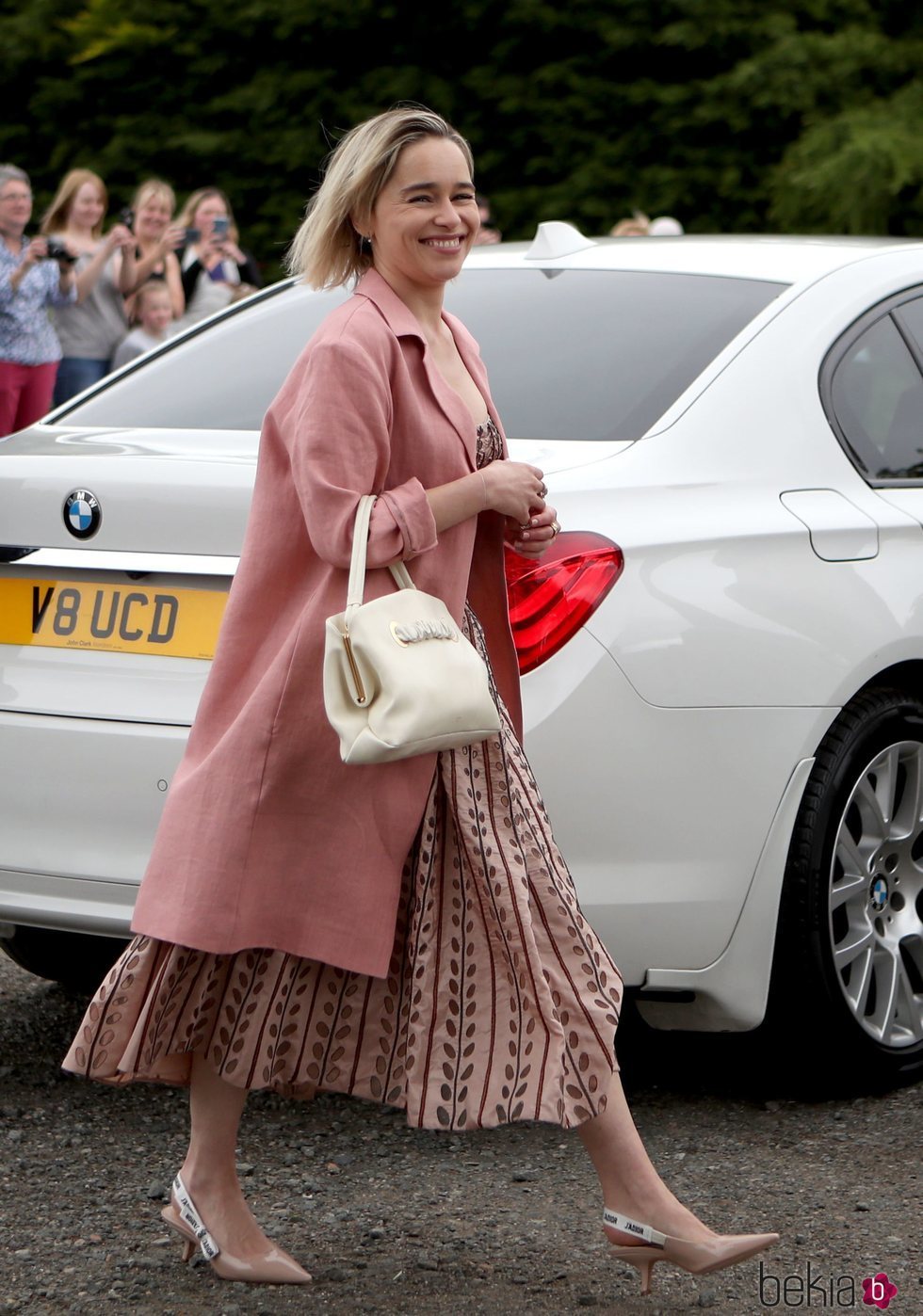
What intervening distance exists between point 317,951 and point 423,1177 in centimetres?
74

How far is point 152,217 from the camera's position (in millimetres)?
9727

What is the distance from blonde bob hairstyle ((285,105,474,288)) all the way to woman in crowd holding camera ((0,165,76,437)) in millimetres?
6116

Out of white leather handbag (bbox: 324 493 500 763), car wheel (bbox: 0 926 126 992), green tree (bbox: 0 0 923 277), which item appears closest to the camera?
white leather handbag (bbox: 324 493 500 763)

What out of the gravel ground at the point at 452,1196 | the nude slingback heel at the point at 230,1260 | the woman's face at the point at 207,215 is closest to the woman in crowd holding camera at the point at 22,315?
the woman's face at the point at 207,215

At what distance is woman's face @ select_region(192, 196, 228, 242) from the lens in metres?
10.2

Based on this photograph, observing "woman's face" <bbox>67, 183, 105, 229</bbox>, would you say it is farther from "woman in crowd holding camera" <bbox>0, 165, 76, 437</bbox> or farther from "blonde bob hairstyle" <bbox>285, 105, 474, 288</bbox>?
"blonde bob hairstyle" <bbox>285, 105, 474, 288</bbox>

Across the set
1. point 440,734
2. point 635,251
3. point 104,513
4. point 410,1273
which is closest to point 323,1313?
point 410,1273

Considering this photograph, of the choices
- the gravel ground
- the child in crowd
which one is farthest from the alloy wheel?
the child in crowd

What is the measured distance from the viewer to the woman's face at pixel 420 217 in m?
2.67

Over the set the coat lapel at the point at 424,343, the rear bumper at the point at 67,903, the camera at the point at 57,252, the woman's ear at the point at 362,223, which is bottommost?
the rear bumper at the point at 67,903

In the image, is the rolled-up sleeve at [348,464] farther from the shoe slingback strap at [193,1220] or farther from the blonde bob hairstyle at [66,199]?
the blonde bob hairstyle at [66,199]

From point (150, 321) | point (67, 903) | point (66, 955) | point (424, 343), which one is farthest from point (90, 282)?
point (424, 343)

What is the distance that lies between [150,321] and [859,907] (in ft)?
21.1

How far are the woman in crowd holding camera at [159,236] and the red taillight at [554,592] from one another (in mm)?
6721
